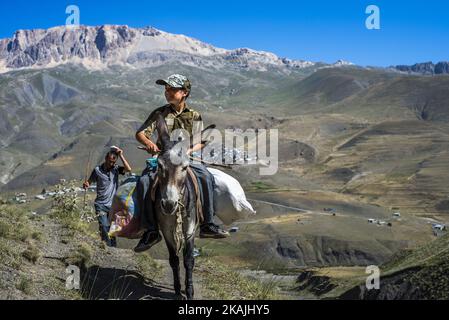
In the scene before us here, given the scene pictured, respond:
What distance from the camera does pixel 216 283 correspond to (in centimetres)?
1030

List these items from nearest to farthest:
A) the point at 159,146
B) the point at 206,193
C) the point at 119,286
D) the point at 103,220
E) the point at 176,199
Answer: the point at 176,199 → the point at 159,146 → the point at 206,193 → the point at 119,286 → the point at 103,220

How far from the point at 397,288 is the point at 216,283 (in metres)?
3.33

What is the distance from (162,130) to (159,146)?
0.55 meters

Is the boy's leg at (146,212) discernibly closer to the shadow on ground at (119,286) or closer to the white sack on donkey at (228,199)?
the shadow on ground at (119,286)

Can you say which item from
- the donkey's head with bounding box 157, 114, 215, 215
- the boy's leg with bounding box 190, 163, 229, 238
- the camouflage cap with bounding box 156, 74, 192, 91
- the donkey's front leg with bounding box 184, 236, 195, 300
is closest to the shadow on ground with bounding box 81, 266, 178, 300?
the donkey's front leg with bounding box 184, 236, 195, 300

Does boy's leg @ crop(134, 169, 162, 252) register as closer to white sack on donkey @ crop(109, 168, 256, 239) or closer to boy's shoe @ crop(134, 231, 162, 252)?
boy's shoe @ crop(134, 231, 162, 252)

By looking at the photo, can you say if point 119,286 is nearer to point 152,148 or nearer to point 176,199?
point 152,148

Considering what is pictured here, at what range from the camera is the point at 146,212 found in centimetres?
832

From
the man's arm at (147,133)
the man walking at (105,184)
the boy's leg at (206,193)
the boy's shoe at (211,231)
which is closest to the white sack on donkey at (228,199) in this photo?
the boy's leg at (206,193)

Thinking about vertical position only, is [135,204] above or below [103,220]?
above

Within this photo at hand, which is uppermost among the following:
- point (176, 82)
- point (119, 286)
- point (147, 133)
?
point (176, 82)

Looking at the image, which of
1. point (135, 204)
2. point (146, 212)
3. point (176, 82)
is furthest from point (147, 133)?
point (146, 212)
